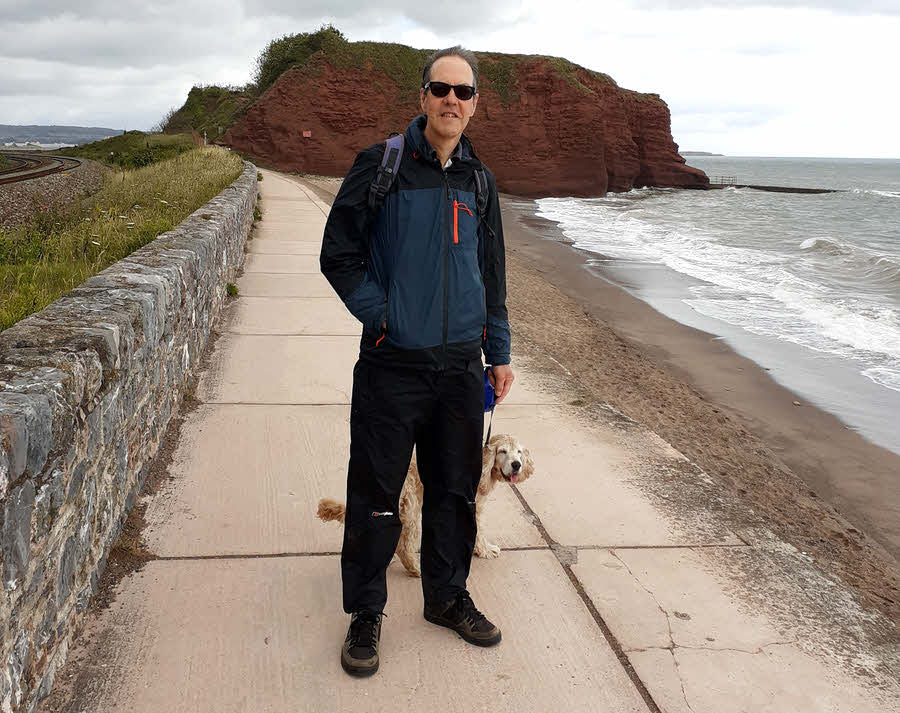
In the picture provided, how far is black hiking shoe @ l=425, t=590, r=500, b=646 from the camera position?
9.77ft

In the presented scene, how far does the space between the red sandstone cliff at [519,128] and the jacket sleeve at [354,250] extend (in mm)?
43069

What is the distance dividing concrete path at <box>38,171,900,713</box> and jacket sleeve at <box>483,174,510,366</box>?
3.61 feet

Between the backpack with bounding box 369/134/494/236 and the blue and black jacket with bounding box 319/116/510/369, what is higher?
the backpack with bounding box 369/134/494/236

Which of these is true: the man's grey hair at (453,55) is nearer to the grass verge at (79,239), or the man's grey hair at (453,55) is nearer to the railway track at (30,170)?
the grass verge at (79,239)

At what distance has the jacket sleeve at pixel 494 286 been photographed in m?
2.92

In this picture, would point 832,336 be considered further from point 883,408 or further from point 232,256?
point 232,256

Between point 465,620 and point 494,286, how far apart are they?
1.32 metres

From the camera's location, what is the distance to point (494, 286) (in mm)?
3004

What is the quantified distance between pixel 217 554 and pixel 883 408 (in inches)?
296

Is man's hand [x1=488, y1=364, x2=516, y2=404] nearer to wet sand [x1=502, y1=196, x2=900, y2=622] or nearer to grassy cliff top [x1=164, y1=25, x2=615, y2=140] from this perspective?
wet sand [x1=502, y1=196, x2=900, y2=622]

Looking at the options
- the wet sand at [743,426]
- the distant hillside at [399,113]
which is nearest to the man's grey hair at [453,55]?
the wet sand at [743,426]

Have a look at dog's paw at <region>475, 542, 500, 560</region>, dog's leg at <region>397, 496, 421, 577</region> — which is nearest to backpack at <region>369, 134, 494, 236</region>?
dog's leg at <region>397, 496, 421, 577</region>

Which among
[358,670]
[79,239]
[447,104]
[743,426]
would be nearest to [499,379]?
[447,104]

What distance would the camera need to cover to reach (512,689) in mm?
2748
